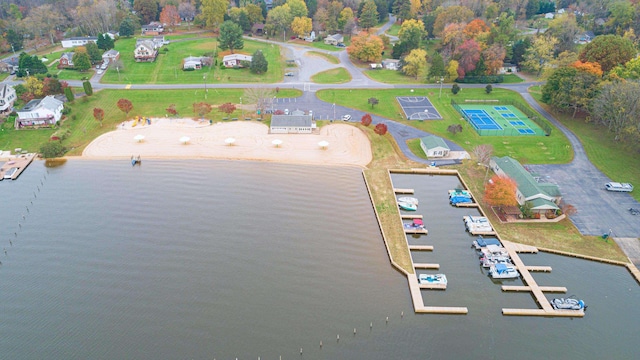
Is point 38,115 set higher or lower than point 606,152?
lower

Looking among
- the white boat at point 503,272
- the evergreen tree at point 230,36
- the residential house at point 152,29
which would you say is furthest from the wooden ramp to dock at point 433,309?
the residential house at point 152,29

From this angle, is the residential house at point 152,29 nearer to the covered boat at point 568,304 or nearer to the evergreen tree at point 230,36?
the evergreen tree at point 230,36

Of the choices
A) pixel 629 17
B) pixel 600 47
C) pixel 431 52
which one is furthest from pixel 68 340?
pixel 629 17

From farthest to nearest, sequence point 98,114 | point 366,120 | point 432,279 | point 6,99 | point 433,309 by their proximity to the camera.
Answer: point 6,99 < point 366,120 < point 98,114 < point 432,279 < point 433,309

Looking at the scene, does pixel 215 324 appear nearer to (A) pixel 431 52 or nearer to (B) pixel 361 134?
(B) pixel 361 134

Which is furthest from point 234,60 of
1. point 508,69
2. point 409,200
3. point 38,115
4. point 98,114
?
point 508,69

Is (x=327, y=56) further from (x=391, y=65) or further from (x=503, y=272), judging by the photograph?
(x=503, y=272)

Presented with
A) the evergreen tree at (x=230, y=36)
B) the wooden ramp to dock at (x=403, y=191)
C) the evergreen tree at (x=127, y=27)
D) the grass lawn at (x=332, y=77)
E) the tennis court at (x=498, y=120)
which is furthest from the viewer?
the evergreen tree at (x=127, y=27)
